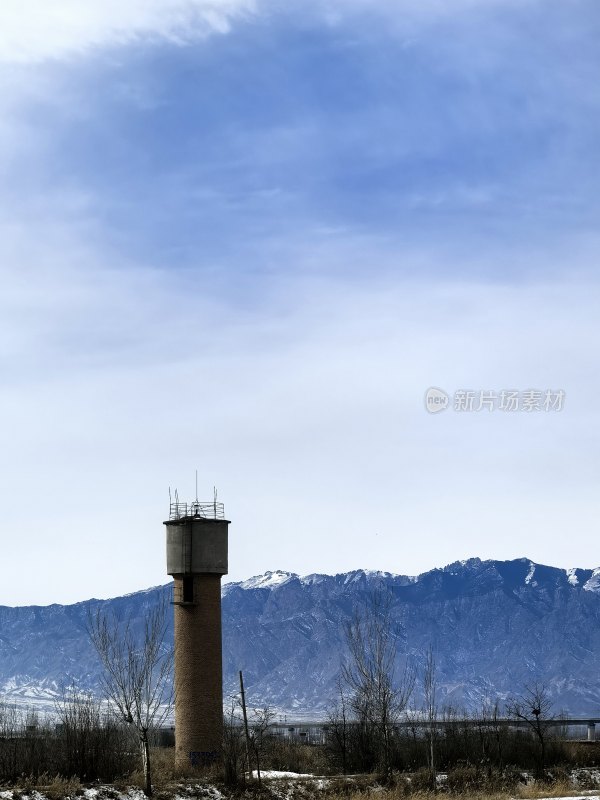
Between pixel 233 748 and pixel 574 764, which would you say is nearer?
pixel 233 748

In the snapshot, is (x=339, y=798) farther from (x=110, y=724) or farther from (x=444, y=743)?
(x=444, y=743)

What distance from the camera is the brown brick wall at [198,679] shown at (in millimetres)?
55469

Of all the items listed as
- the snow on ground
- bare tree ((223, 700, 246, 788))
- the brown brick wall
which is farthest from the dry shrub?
the brown brick wall

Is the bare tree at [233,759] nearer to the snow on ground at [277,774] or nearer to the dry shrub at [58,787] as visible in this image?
the snow on ground at [277,774]

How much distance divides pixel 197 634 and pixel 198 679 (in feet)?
6.71

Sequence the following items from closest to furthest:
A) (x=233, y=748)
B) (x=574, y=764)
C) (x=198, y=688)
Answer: (x=233, y=748) → (x=198, y=688) → (x=574, y=764)

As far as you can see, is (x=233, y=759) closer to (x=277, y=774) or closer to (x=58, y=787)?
(x=277, y=774)

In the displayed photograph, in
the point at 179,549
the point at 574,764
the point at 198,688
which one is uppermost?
the point at 179,549

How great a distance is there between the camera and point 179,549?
5866 cm

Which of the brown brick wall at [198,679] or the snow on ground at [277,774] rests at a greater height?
the brown brick wall at [198,679]

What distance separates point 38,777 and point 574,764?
2760 cm

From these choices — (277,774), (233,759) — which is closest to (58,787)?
(233,759)

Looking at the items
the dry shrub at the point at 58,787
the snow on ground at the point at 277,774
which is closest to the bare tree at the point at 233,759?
the snow on ground at the point at 277,774

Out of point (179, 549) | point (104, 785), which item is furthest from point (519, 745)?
point (104, 785)
